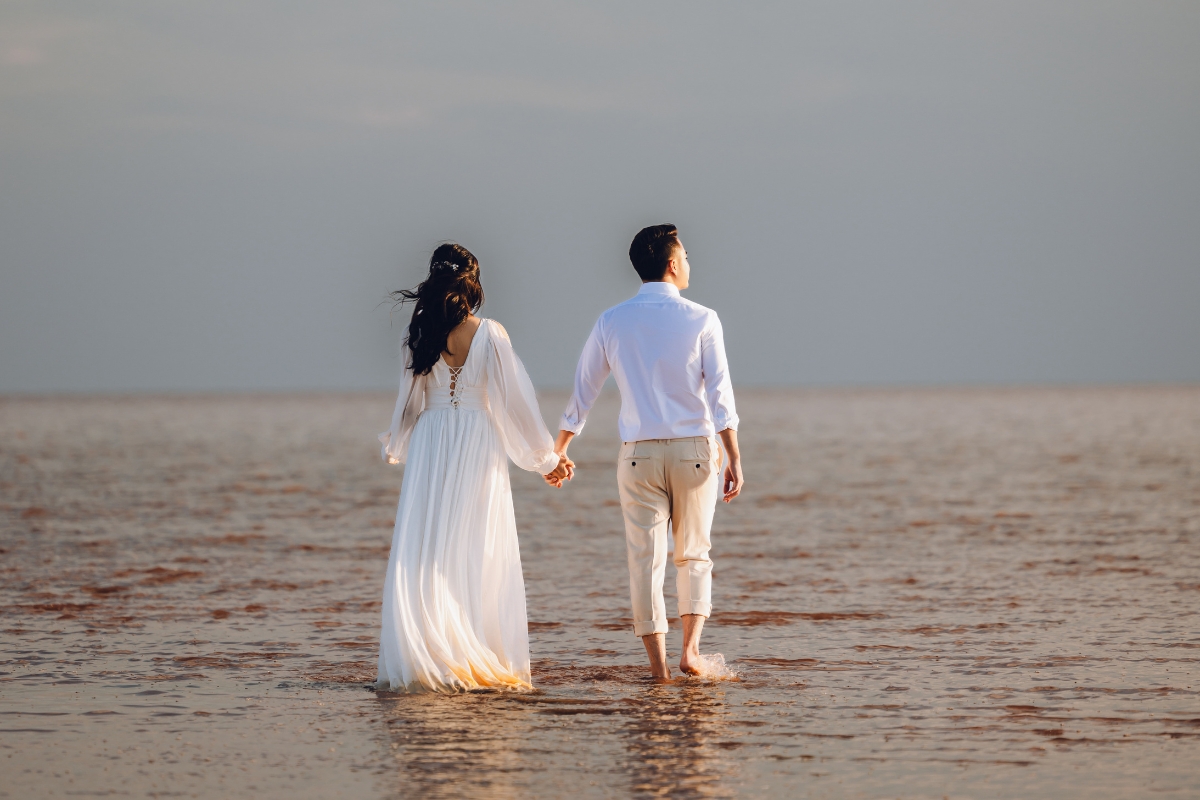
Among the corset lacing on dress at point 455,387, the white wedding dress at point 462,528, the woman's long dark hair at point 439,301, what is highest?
Result: the woman's long dark hair at point 439,301

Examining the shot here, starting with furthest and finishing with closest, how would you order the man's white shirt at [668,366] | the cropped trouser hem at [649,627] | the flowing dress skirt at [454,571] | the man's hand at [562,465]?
the man's hand at [562,465] < the cropped trouser hem at [649,627] < the man's white shirt at [668,366] < the flowing dress skirt at [454,571]

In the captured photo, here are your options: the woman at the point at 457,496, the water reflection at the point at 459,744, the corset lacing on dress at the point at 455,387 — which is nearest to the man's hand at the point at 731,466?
the woman at the point at 457,496

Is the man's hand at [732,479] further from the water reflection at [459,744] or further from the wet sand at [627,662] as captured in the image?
the water reflection at [459,744]

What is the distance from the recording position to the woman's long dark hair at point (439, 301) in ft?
18.8

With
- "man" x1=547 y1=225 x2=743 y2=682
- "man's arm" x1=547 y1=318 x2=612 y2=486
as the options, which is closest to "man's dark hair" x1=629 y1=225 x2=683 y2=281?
"man" x1=547 y1=225 x2=743 y2=682

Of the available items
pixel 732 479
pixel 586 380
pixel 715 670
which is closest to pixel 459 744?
pixel 715 670

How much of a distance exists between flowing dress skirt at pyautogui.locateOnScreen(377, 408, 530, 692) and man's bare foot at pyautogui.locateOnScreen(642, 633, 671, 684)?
56cm

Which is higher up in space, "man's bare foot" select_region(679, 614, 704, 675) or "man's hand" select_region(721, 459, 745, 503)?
"man's hand" select_region(721, 459, 745, 503)

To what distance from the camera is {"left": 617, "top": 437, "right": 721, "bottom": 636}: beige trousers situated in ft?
18.7

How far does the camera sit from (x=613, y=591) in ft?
29.4

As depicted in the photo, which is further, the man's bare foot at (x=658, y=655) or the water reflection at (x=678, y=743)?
the man's bare foot at (x=658, y=655)

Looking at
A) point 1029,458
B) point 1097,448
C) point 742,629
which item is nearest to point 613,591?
point 742,629

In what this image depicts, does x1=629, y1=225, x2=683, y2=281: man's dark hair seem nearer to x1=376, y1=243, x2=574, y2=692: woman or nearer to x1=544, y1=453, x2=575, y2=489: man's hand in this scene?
x1=376, y1=243, x2=574, y2=692: woman

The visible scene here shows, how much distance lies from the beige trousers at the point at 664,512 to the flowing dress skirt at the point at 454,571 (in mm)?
544
